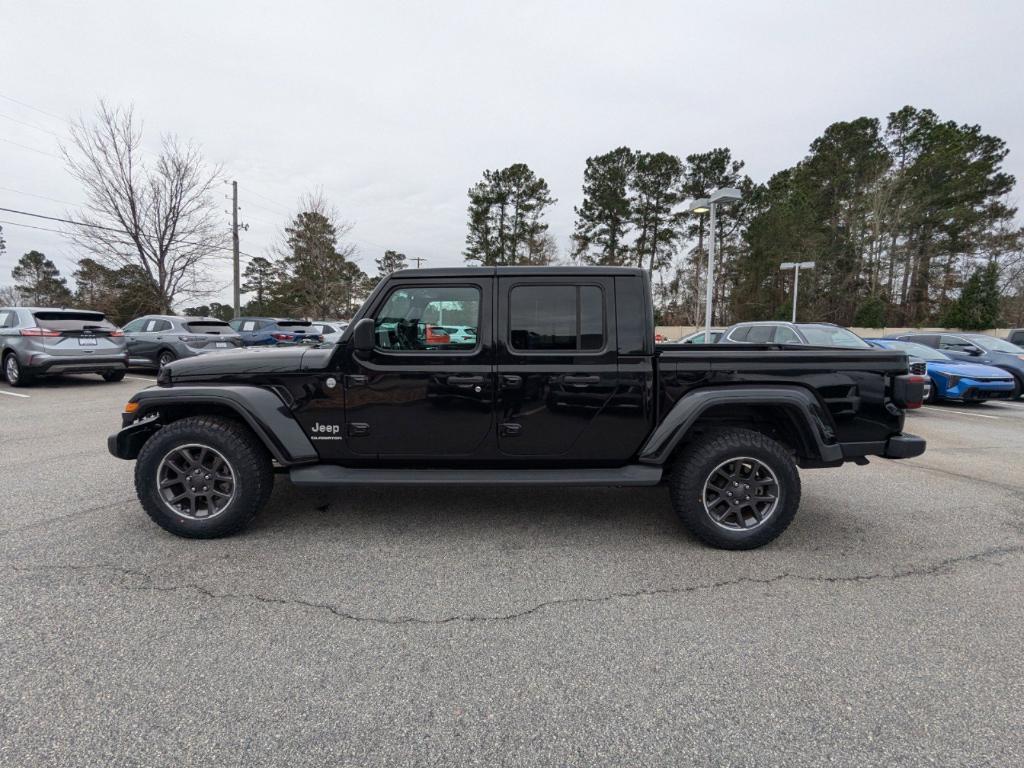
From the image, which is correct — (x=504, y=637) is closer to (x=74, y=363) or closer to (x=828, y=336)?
(x=828, y=336)

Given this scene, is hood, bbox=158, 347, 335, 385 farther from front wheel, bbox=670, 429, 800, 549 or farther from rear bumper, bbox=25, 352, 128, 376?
rear bumper, bbox=25, 352, 128, 376

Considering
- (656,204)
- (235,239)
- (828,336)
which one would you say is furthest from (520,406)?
(656,204)

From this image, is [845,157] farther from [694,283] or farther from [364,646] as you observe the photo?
[364,646]

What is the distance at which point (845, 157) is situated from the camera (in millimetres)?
35125

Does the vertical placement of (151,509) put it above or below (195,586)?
above

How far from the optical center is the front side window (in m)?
3.41

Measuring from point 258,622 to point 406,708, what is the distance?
Result: 0.99m

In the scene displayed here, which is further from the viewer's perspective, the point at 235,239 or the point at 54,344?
the point at 235,239

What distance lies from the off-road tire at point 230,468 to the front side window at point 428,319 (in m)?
1.12

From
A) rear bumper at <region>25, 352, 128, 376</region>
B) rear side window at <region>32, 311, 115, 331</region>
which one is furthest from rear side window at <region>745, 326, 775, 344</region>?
rear side window at <region>32, 311, 115, 331</region>

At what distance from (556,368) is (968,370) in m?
10.9

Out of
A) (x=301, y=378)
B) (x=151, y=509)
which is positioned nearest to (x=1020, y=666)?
(x=301, y=378)

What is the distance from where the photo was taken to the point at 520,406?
334 centimetres

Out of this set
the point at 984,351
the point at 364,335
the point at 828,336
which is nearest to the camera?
the point at 364,335
